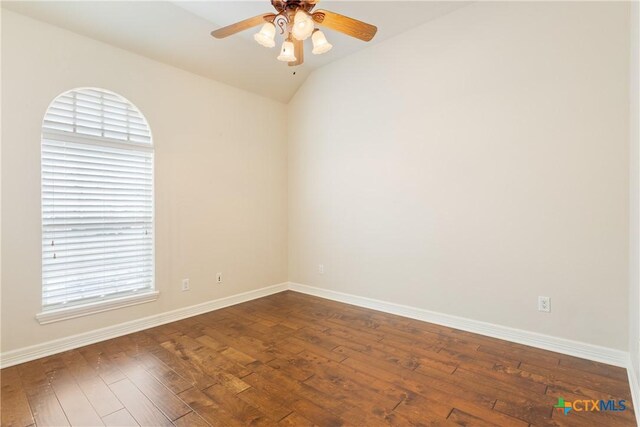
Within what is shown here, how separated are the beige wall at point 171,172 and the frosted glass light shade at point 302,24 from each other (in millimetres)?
1954

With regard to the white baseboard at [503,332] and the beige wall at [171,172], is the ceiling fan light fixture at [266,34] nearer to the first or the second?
the beige wall at [171,172]

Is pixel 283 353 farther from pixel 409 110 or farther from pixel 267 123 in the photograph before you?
pixel 267 123

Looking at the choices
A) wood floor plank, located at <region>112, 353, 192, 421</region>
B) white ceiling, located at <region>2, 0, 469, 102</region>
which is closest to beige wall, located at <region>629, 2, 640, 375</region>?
white ceiling, located at <region>2, 0, 469, 102</region>

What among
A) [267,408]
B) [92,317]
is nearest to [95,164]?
[92,317]

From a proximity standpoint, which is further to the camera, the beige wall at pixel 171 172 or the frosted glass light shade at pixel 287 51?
the beige wall at pixel 171 172

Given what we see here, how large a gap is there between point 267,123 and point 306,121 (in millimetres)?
544

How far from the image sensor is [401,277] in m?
3.32

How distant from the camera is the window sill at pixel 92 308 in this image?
2439mm

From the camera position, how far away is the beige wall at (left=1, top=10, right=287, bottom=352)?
230 centimetres

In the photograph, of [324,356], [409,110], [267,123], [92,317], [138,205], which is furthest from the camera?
[267,123]

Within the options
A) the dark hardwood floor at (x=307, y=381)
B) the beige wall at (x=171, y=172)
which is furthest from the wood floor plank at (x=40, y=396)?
the beige wall at (x=171, y=172)

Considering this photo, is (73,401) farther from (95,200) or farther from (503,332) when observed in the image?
(503,332)

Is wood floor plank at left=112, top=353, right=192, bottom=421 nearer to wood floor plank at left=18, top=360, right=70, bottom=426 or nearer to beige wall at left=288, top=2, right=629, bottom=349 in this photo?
wood floor plank at left=18, top=360, right=70, bottom=426

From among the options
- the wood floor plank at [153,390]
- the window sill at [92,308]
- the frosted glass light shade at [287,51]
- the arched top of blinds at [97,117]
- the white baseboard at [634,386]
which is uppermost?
the frosted glass light shade at [287,51]
